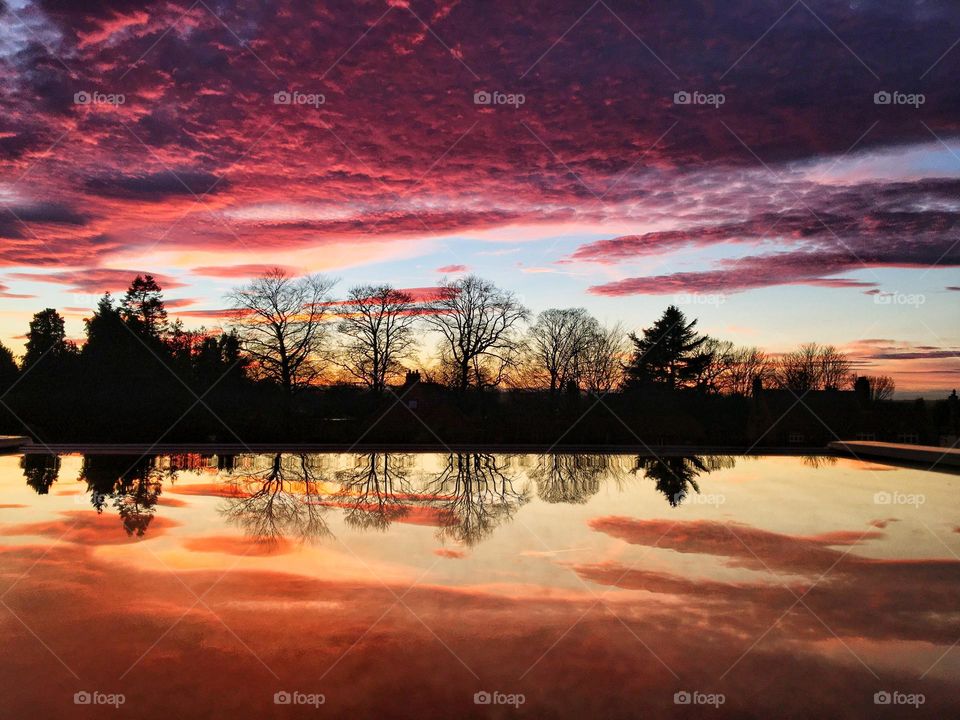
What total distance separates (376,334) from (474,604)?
3833 cm

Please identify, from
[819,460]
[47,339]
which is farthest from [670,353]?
[47,339]

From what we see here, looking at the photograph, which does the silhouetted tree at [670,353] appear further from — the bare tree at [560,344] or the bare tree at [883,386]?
the bare tree at [883,386]

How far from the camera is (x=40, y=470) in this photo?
17250 millimetres

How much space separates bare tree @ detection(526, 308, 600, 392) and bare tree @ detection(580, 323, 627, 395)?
0.26 metres

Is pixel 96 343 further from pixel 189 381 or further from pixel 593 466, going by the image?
pixel 593 466

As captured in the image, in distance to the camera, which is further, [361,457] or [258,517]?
[361,457]

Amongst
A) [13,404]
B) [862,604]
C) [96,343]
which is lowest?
[862,604]

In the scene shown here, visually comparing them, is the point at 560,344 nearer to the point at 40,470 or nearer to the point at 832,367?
the point at 832,367

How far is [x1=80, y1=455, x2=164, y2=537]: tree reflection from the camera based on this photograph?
11633 mm

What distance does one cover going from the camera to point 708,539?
10359 millimetres

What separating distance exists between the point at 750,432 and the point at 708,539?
26849 millimetres

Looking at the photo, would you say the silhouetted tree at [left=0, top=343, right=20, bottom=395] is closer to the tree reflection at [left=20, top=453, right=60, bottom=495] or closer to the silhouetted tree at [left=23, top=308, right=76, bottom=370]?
the silhouetted tree at [left=23, top=308, right=76, bottom=370]

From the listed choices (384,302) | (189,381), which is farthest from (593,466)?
(189,381)

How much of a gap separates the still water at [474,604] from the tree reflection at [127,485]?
0.33ft
